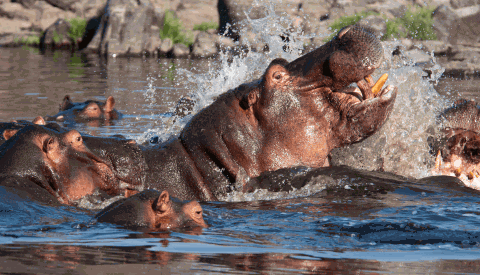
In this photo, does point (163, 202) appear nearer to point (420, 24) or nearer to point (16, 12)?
point (420, 24)

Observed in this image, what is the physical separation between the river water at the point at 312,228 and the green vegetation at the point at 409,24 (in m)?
20.4

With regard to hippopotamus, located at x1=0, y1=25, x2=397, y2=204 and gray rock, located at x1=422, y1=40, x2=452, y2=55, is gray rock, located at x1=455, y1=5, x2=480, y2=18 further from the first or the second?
hippopotamus, located at x1=0, y1=25, x2=397, y2=204

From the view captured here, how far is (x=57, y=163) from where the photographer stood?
412cm

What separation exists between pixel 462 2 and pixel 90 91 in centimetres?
1874

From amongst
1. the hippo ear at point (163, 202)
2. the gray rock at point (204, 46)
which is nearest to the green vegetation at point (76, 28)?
the gray rock at point (204, 46)

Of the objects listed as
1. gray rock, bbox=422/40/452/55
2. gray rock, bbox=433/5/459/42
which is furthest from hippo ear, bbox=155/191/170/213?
gray rock, bbox=433/5/459/42

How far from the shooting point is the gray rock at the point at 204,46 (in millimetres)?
26469

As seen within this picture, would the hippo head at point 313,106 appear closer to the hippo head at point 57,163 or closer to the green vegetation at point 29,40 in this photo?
the hippo head at point 57,163

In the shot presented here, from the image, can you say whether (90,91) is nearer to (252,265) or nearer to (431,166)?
(431,166)

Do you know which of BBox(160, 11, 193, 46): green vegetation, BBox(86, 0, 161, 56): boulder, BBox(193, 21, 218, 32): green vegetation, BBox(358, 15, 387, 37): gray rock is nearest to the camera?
BBox(358, 15, 387, 37): gray rock

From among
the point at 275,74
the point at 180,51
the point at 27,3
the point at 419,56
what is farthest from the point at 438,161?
the point at 27,3

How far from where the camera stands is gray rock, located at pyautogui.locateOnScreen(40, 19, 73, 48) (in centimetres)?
2987

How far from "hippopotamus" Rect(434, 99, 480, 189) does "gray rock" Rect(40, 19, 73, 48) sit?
2712cm

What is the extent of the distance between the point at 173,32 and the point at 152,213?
25.0 m
